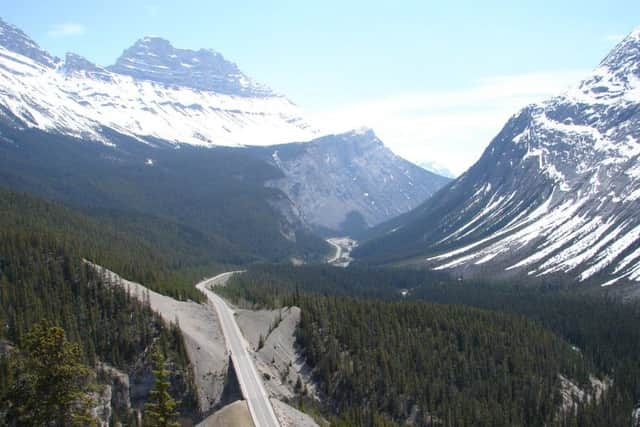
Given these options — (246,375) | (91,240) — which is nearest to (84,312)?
(246,375)

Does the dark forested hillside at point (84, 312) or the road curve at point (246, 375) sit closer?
the road curve at point (246, 375)

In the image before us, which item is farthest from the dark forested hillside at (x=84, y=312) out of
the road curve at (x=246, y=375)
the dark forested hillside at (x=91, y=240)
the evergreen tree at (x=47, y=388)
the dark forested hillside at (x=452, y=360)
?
the evergreen tree at (x=47, y=388)

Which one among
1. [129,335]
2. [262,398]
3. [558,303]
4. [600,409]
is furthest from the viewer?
[558,303]

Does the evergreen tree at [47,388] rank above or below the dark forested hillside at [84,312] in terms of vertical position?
above

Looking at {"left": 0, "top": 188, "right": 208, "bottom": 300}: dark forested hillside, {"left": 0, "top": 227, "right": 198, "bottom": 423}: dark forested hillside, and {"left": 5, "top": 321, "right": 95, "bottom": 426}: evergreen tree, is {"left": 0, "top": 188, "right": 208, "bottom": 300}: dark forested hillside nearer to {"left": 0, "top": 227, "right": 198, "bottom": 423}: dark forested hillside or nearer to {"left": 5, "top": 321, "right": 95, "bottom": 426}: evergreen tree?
{"left": 0, "top": 227, "right": 198, "bottom": 423}: dark forested hillside

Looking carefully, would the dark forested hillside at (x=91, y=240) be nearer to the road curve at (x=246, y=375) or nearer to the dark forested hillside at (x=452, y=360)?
the road curve at (x=246, y=375)

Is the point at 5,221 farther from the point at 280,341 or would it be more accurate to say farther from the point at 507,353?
the point at 507,353

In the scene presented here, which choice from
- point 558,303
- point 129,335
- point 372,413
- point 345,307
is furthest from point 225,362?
point 558,303

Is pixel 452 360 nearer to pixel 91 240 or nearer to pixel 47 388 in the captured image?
pixel 47 388
